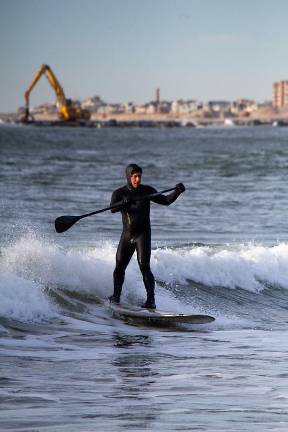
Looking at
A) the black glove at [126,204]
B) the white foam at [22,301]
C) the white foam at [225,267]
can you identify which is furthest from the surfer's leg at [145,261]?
the white foam at [225,267]

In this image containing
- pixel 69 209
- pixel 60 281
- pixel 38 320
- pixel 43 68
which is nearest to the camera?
pixel 38 320

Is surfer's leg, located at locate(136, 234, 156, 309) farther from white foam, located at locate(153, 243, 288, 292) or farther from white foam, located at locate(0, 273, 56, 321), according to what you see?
white foam, located at locate(153, 243, 288, 292)

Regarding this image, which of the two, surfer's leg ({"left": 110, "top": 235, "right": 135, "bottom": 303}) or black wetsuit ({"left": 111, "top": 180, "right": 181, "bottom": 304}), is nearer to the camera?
black wetsuit ({"left": 111, "top": 180, "right": 181, "bottom": 304})

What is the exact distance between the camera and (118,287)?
11.9 m

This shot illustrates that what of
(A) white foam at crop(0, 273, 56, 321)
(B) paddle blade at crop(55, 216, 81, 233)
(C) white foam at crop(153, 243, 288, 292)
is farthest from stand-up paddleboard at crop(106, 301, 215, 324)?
(C) white foam at crop(153, 243, 288, 292)

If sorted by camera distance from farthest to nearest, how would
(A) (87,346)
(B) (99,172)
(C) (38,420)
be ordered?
(B) (99,172)
(A) (87,346)
(C) (38,420)

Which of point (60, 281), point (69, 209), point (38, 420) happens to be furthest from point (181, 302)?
point (69, 209)

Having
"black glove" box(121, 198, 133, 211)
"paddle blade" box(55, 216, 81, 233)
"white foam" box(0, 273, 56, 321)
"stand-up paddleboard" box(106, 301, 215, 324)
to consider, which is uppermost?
"black glove" box(121, 198, 133, 211)

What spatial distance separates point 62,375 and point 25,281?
12.2 feet

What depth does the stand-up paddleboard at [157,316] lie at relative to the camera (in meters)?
11.4

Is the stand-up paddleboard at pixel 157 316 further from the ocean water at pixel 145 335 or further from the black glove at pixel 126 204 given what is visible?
the black glove at pixel 126 204

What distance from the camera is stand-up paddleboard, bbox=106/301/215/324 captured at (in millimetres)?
11383

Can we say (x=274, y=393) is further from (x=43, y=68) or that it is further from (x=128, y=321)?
(x=43, y=68)

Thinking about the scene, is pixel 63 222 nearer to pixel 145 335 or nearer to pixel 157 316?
pixel 157 316
